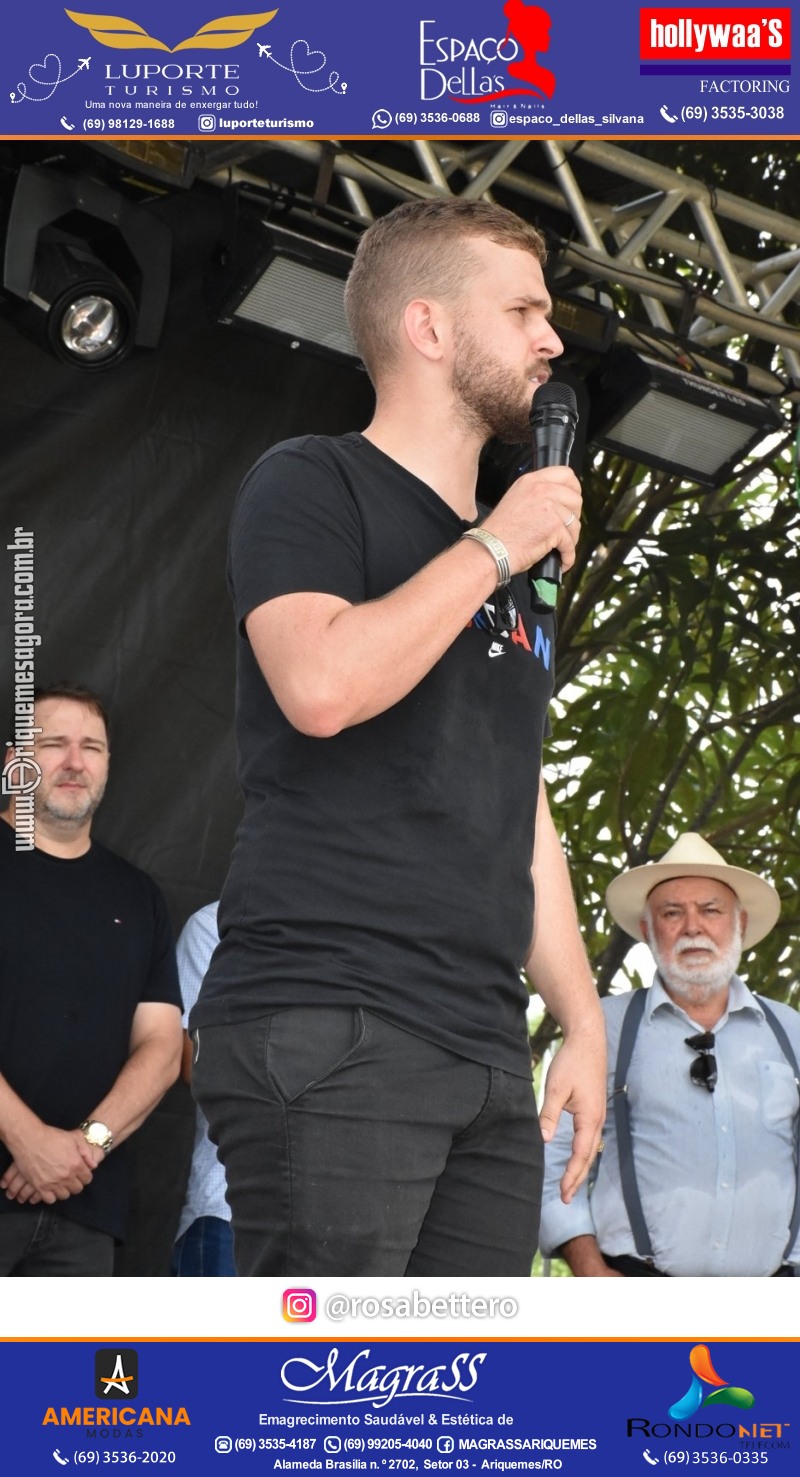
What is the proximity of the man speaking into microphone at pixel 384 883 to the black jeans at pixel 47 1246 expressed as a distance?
1569 mm

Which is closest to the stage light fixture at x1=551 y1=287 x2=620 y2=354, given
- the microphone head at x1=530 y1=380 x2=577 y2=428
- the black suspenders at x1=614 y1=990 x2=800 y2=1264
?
the black suspenders at x1=614 y1=990 x2=800 y2=1264

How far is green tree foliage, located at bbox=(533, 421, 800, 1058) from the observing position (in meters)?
4.40

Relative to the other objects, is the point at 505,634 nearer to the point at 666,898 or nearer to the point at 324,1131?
the point at 324,1131

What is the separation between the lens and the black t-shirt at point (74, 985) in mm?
2998

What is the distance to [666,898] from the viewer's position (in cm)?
383

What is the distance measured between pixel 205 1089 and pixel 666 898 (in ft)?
8.16
